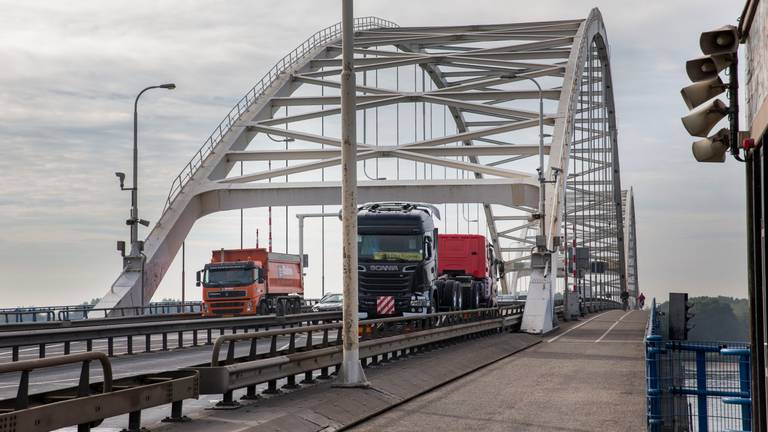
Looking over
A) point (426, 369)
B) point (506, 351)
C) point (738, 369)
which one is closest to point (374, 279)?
point (506, 351)

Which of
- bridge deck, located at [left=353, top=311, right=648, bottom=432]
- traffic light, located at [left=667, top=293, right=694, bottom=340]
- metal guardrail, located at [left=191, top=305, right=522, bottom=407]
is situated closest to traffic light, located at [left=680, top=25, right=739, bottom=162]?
bridge deck, located at [left=353, top=311, right=648, bottom=432]

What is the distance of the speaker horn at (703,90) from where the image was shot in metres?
12.0

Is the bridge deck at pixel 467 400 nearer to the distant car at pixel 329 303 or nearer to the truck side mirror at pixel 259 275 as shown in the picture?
the truck side mirror at pixel 259 275

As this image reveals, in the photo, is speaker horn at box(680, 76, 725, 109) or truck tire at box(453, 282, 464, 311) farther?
truck tire at box(453, 282, 464, 311)

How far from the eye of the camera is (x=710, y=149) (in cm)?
1215

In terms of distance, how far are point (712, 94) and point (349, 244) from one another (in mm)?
7614

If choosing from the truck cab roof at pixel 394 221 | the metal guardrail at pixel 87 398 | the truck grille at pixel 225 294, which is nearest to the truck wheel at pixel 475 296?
the truck cab roof at pixel 394 221

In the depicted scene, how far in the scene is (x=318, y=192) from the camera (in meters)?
58.5

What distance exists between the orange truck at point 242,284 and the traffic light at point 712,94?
126 ft

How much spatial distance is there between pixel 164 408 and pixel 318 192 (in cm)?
4170

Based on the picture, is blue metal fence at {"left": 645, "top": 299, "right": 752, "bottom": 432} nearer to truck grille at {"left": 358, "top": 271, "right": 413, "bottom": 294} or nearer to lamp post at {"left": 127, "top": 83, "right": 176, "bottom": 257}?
truck grille at {"left": 358, "top": 271, "right": 413, "bottom": 294}

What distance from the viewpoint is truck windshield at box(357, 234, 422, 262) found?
35.7 m

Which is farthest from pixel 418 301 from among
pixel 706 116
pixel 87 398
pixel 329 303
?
pixel 329 303

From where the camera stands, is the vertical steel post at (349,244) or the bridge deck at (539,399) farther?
the vertical steel post at (349,244)
